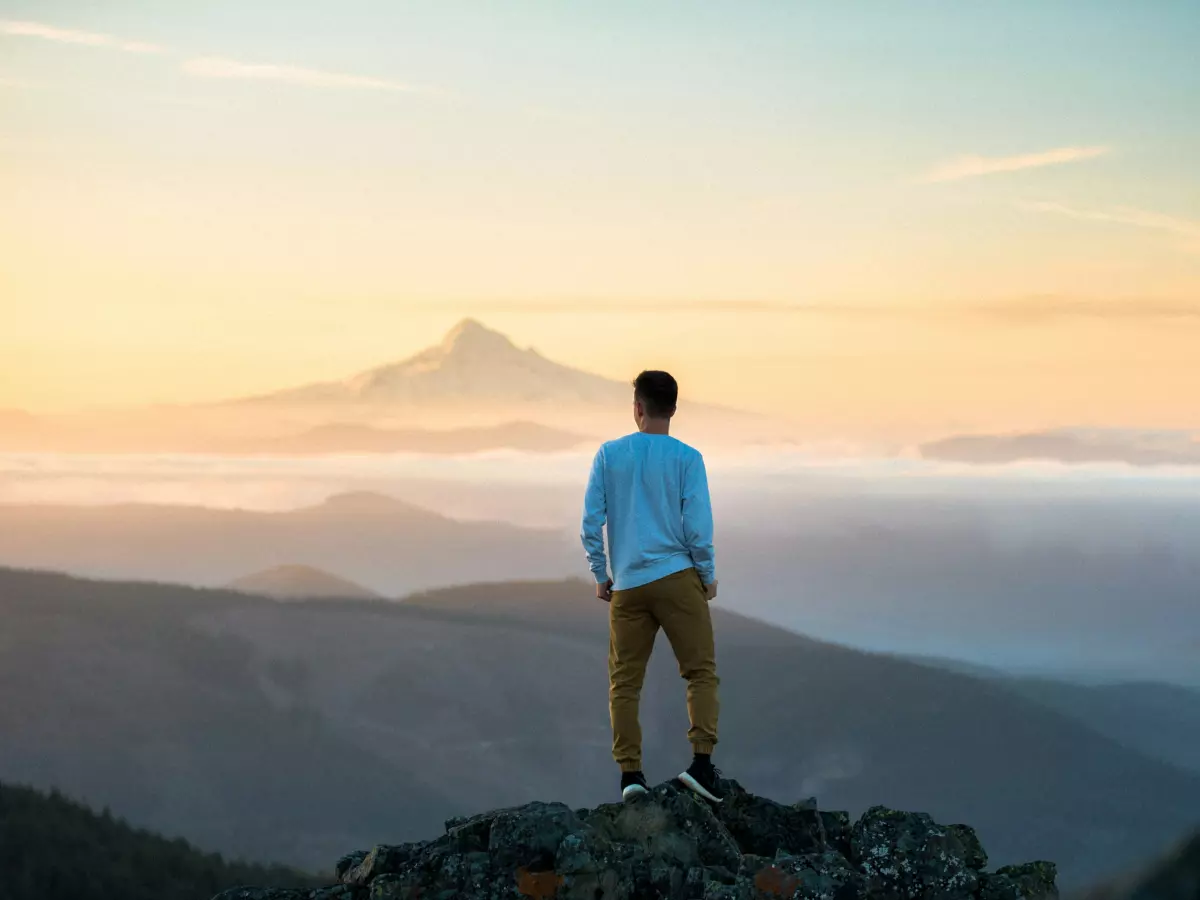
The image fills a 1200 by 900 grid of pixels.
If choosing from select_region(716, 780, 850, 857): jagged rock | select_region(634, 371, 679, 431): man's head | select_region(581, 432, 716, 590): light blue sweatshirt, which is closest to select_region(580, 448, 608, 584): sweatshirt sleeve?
select_region(581, 432, 716, 590): light blue sweatshirt

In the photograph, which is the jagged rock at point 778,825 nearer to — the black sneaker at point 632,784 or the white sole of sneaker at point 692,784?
the white sole of sneaker at point 692,784

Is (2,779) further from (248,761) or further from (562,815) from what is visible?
(248,761)

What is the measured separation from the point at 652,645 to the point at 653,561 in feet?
2.06

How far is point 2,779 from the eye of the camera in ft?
141

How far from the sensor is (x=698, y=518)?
8250 mm

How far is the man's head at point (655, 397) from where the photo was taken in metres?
8.28

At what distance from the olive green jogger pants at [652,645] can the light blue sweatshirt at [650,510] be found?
12 centimetres

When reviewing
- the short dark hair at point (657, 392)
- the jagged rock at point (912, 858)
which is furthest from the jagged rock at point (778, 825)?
the short dark hair at point (657, 392)

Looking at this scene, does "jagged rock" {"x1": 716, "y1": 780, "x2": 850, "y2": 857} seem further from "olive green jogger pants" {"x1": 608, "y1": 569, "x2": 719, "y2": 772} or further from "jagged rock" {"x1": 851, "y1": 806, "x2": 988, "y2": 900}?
"olive green jogger pants" {"x1": 608, "y1": 569, "x2": 719, "y2": 772}

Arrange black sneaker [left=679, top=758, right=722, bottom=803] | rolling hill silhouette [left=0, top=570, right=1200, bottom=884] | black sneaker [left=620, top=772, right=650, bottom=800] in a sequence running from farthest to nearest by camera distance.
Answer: rolling hill silhouette [left=0, top=570, right=1200, bottom=884] → black sneaker [left=679, top=758, right=722, bottom=803] → black sneaker [left=620, top=772, right=650, bottom=800]

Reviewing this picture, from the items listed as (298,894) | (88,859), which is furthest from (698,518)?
Result: (88,859)

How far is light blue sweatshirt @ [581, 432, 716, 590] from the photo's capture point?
8.26 meters

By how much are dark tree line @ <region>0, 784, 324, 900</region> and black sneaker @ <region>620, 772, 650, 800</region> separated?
29.8 m

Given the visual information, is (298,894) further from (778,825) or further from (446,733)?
(446,733)
